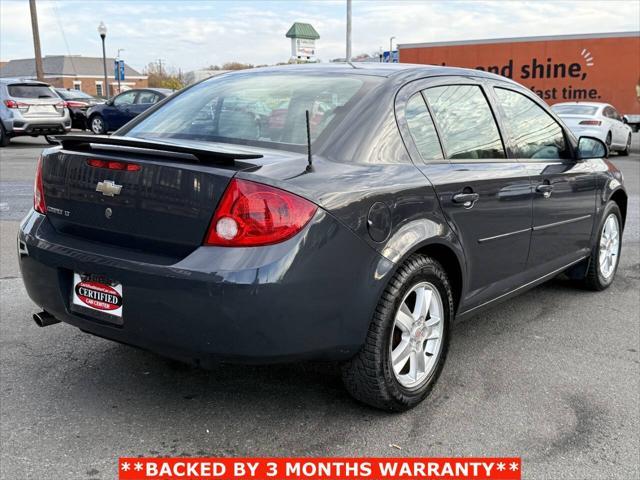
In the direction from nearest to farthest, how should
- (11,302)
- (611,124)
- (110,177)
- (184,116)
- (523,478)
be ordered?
(523,478), (110,177), (184,116), (11,302), (611,124)

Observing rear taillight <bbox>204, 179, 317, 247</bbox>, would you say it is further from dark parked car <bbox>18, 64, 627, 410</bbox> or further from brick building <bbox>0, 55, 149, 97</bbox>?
brick building <bbox>0, 55, 149, 97</bbox>

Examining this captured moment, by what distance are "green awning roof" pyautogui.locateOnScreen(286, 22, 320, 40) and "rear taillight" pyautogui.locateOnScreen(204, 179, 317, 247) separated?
42.1m

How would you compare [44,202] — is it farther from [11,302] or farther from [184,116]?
[11,302]

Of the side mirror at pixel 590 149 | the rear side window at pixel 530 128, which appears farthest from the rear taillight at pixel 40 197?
the side mirror at pixel 590 149

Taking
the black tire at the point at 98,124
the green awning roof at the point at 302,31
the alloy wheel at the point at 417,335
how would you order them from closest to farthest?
1. the alloy wheel at the point at 417,335
2. the black tire at the point at 98,124
3. the green awning roof at the point at 302,31

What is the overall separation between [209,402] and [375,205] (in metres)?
1.23

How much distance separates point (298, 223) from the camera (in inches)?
105

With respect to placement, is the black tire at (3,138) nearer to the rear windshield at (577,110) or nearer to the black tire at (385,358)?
the rear windshield at (577,110)

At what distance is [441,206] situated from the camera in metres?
3.29

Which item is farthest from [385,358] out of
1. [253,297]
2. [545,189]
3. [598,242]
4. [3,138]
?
[3,138]

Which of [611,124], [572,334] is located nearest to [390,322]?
[572,334]

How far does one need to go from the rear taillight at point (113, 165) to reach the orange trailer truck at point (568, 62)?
822 inches

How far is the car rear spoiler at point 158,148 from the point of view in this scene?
2717 millimetres

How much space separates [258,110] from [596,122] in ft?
52.0
